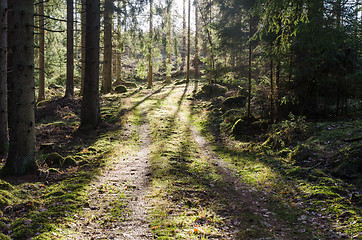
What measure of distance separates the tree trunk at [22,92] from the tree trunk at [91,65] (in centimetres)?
A: 449

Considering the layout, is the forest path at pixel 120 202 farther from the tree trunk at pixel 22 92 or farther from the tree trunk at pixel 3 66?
the tree trunk at pixel 3 66

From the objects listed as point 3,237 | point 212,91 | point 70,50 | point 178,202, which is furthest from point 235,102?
point 3,237

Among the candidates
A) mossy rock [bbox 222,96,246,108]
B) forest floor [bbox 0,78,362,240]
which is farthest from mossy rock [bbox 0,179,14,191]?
mossy rock [bbox 222,96,246,108]

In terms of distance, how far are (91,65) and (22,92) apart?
16.0ft

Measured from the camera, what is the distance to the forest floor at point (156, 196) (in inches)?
179

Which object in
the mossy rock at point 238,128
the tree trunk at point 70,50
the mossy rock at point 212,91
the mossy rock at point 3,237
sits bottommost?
the mossy rock at point 3,237

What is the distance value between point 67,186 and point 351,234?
19.6 ft

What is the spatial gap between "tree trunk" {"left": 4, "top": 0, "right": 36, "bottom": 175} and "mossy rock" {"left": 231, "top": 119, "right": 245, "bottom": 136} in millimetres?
8101

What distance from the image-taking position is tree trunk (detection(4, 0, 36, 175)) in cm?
610

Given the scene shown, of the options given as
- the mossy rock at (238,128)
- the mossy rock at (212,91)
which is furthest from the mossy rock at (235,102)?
the mossy rock at (212,91)

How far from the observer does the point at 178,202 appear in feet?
18.8

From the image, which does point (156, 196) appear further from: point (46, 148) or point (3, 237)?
point (46, 148)

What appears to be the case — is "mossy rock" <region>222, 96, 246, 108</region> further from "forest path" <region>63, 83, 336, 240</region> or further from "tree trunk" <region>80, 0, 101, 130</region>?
"tree trunk" <region>80, 0, 101, 130</region>

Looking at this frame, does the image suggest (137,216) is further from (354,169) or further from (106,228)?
(354,169)
